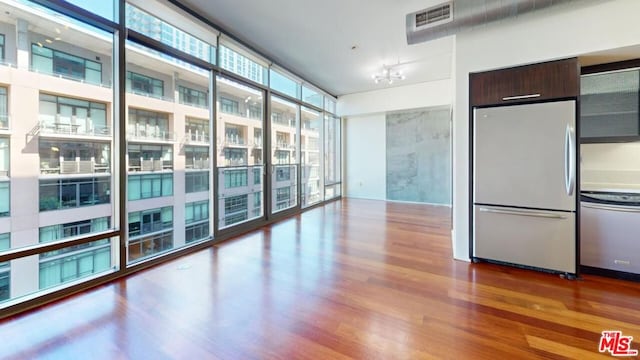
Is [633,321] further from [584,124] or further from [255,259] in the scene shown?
[255,259]

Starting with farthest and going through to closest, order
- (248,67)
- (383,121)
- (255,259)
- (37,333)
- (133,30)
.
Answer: (383,121) < (248,67) < (255,259) < (133,30) < (37,333)

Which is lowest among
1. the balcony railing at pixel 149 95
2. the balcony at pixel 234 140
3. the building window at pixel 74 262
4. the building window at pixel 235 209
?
→ the building window at pixel 74 262

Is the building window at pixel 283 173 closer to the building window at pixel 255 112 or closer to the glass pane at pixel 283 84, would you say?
the building window at pixel 255 112

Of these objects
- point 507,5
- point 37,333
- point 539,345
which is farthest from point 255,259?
point 507,5

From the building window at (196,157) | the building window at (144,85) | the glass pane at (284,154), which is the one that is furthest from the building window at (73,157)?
the glass pane at (284,154)

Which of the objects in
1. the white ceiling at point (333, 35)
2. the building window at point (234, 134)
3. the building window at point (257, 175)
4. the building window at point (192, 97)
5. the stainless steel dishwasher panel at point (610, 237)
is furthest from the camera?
the building window at point (257, 175)

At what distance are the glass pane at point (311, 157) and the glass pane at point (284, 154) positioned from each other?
32 centimetres

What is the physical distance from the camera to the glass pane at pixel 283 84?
497 cm

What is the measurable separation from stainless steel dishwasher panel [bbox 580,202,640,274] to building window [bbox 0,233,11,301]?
5273 mm

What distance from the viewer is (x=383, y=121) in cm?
758

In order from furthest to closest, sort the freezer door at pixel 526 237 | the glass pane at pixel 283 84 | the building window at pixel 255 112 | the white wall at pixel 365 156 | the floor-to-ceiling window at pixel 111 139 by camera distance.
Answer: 1. the white wall at pixel 365 156
2. the glass pane at pixel 283 84
3. the building window at pixel 255 112
4. the freezer door at pixel 526 237
5. the floor-to-ceiling window at pixel 111 139

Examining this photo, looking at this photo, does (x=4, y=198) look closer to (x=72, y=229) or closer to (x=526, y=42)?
(x=72, y=229)

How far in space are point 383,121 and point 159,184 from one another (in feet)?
20.1

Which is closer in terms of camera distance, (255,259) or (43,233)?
(43,233)
